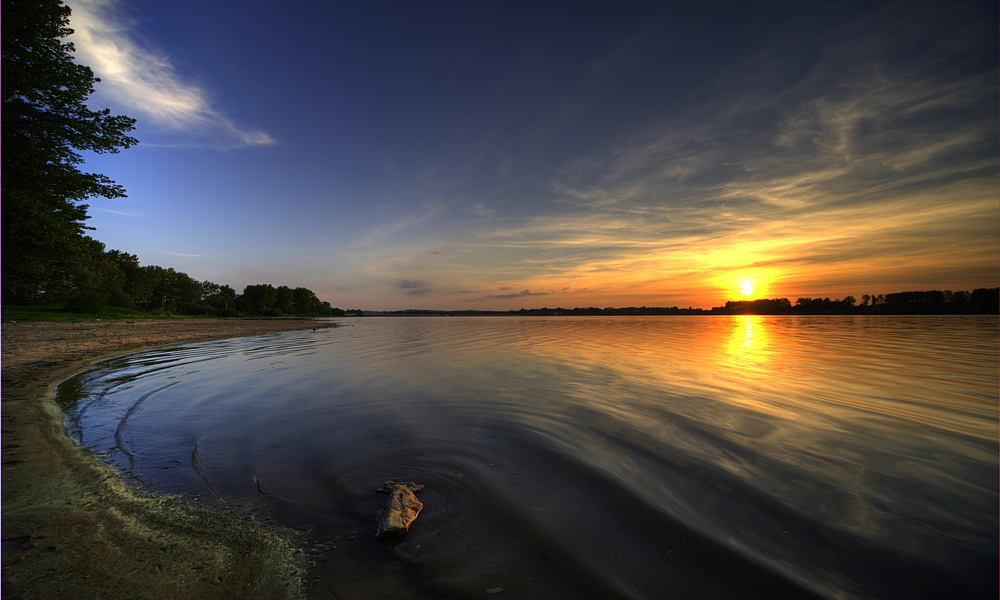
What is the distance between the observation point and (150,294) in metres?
118

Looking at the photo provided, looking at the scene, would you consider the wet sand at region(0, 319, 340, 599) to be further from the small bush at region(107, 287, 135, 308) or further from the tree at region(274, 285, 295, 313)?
the tree at region(274, 285, 295, 313)

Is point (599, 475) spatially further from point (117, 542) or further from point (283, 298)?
point (283, 298)

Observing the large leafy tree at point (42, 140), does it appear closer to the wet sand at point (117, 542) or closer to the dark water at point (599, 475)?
the dark water at point (599, 475)

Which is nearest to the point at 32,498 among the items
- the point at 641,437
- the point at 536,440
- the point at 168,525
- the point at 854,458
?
the point at 168,525

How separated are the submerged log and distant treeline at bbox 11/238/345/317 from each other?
307 feet

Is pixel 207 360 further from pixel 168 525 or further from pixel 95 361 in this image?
pixel 168 525

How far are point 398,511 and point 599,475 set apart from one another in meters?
3.72

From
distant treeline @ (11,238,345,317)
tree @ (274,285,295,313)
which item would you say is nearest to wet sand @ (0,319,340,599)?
distant treeline @ (11,238,345,317)

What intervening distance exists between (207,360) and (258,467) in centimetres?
1939

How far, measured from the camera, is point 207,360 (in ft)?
67.6

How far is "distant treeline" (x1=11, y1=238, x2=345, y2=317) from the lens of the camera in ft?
236

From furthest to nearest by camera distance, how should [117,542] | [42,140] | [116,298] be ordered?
[116,298], [42,140], [117,542]

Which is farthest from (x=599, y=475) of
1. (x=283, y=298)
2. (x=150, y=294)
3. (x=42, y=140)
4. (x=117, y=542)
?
(x=283, y=298)

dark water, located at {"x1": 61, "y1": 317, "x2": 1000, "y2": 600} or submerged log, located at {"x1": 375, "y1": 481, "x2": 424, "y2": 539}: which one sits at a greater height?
submerged log, located at {"x1": 375, "y1": 481, "x2": 424, "y2": 539}
